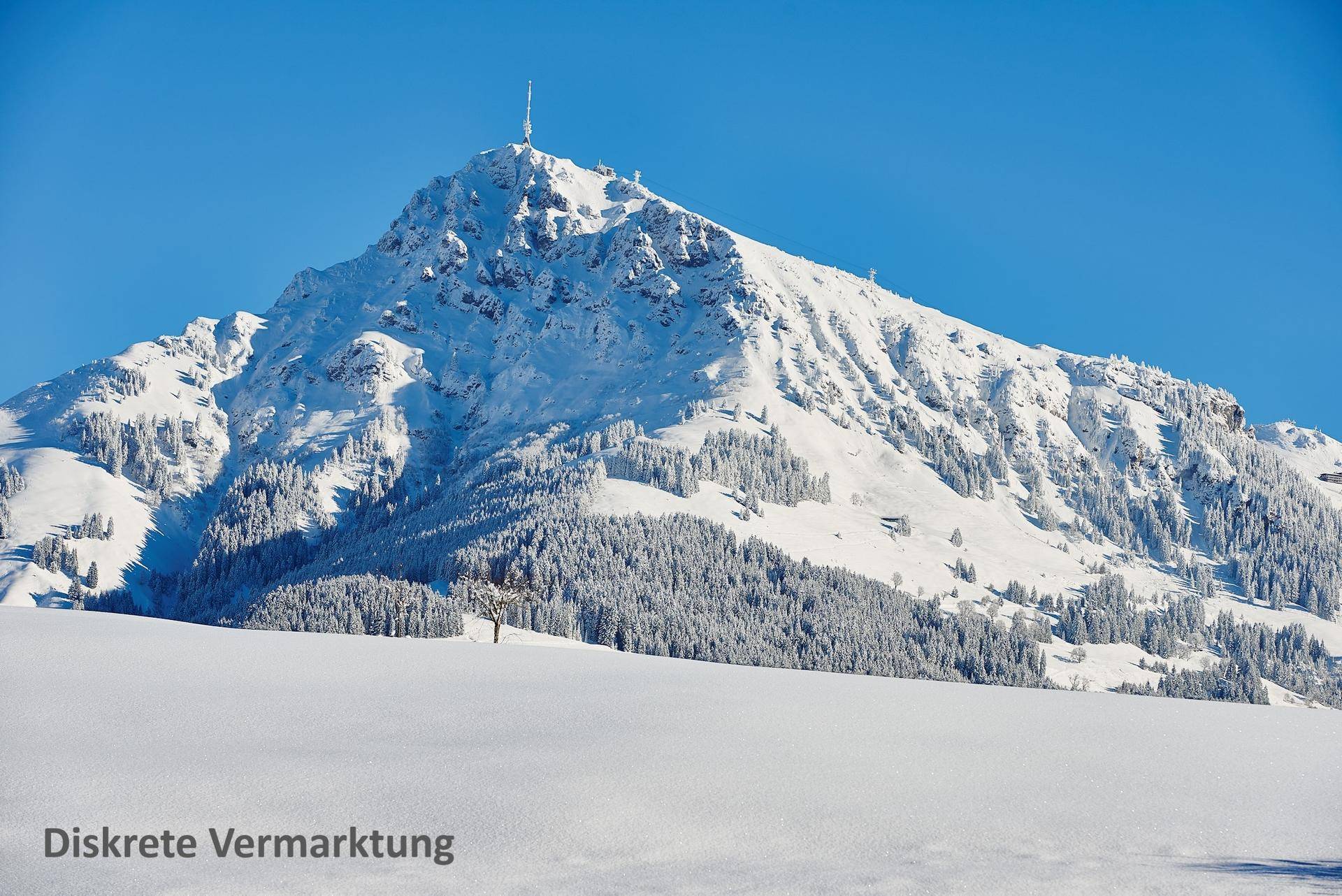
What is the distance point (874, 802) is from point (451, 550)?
5321 inches

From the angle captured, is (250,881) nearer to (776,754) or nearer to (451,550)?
(776,754)

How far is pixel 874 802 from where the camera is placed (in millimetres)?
12727

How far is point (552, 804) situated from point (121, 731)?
8286 millimetres

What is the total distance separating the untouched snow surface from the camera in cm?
1065

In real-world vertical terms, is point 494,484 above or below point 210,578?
above

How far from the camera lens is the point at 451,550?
462 feet

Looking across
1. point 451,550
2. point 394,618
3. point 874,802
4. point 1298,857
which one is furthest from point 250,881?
point 451,550

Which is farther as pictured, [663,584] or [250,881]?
[663,584]

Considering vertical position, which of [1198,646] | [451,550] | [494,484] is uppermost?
[494,484]

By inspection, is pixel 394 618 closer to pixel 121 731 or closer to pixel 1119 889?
pixel 121 731

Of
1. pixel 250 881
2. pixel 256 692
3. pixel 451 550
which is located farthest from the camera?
pixel 451 550

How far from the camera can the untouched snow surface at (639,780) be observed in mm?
10648

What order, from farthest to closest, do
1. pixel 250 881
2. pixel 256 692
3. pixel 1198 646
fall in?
pixel 1198 646 < pixel 256 692 < pixel 250 881

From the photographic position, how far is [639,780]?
13.0 metres
